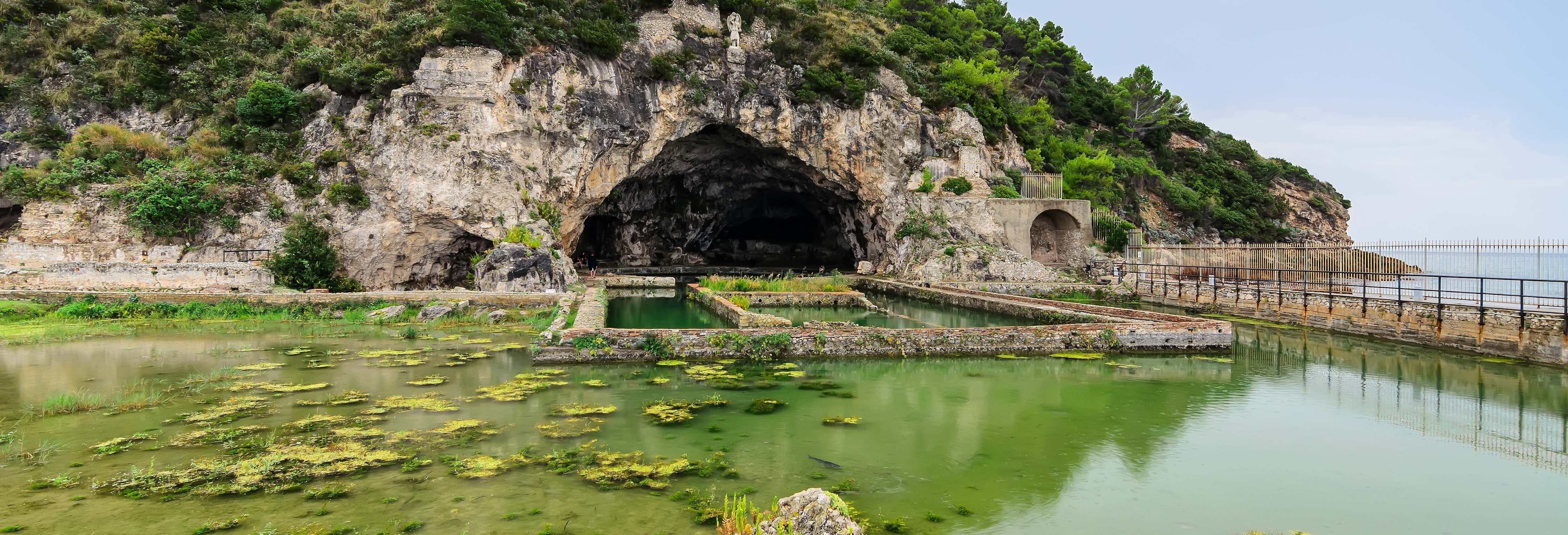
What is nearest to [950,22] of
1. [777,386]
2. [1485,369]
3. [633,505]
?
[1485,369]

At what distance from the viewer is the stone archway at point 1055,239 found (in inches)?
1272

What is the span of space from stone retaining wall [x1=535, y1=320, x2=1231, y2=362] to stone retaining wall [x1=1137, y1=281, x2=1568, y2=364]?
4.25 metres

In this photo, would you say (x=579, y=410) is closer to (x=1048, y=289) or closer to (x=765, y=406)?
(x=765, y=406)

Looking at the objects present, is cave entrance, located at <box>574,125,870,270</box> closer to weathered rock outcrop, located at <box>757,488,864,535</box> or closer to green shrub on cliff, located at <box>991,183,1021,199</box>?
green shrub on cliff, located at <box>991,183,1021,199</box>

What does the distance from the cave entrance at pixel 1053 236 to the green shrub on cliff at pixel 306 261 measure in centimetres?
2779

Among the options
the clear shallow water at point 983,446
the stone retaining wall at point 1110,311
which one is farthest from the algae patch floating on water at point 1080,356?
the stone retaining wall at point 1110,311

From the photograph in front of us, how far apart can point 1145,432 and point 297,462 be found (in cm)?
835

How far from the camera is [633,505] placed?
5.21 meters

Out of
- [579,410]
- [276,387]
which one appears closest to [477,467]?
[579,410]

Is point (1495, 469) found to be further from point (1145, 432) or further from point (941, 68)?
point (941, 68)

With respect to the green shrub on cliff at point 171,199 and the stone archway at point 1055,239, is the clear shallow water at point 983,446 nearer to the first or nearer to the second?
→ the green shrub on cliff at point 171,199

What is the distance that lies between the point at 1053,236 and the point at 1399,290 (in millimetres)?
19233

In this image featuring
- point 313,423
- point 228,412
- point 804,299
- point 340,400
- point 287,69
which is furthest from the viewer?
point 287,69

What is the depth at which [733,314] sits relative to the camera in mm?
16453
